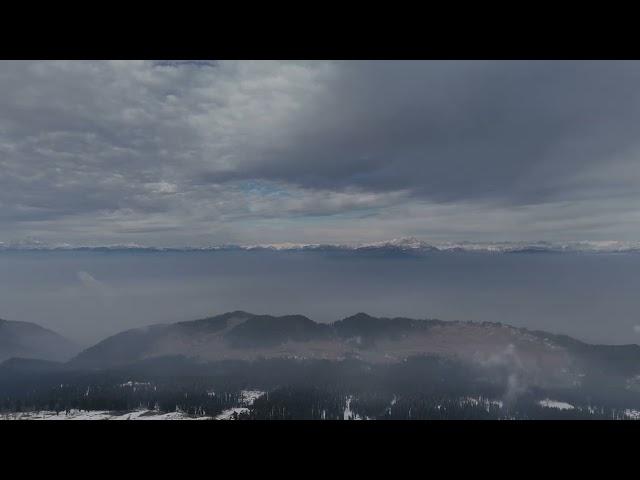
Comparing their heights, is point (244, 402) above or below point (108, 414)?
below

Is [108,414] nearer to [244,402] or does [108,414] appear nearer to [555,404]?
[244,402]

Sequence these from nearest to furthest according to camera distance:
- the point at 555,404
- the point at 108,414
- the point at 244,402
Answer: the point at 108,414, the point at 244,402, the point at 555,404

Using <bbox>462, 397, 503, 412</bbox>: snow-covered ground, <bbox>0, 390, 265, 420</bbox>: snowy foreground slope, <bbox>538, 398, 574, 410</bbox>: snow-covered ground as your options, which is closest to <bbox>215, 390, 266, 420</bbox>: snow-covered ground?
<bbox>0, 390, 265, 420</bbox>: snowy foreground slope

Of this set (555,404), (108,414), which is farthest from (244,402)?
(555,404)

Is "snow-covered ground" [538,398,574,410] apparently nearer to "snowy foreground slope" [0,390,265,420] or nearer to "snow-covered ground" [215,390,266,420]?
"snow-covered ground" [215,390,266,420]

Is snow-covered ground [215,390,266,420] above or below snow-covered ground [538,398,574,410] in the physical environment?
above
